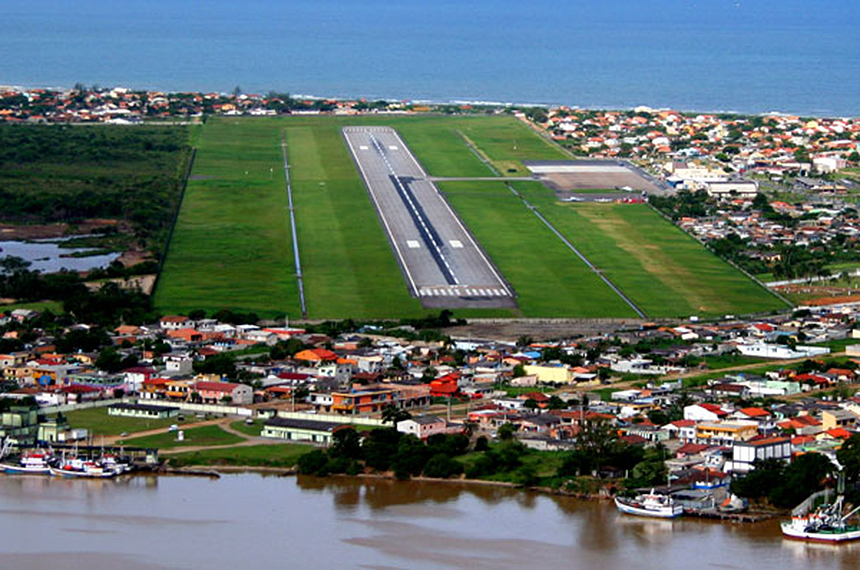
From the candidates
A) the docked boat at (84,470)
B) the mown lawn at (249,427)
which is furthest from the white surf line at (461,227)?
the docked boat at (84,470)

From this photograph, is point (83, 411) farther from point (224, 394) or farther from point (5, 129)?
point (5, 129)

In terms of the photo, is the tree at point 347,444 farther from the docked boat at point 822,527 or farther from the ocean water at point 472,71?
the ocean water at point 472,71

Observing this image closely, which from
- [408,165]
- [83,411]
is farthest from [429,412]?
[408,165]

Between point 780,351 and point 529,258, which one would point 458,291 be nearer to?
point 529,258

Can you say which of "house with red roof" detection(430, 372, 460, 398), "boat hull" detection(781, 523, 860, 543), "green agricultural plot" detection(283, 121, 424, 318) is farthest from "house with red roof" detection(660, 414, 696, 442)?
"green agricultural plot" detection(283, 121, 424, 318)

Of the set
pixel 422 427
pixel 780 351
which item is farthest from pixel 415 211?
pixel 422 427
